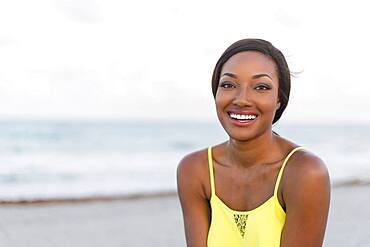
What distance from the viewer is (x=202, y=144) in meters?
30.0

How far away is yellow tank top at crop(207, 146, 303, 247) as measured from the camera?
2.17 meters

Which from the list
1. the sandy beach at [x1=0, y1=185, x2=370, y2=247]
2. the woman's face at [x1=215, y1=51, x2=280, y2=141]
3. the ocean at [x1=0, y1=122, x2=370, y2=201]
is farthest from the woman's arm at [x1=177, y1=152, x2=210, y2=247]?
the sandy beach at [x1=0, y1=185, x2=370, y2=247]

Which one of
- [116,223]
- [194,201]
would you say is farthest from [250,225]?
[116,223]

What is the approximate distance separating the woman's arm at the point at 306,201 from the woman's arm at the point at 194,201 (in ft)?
1.20

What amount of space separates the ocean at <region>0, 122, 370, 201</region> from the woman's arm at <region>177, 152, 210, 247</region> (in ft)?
A: 3.89

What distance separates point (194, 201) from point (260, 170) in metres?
0.31

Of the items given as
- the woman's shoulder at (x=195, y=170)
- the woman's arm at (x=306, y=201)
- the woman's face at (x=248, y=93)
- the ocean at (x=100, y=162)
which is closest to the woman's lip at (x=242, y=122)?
the woman's face at (x=248, y=93)

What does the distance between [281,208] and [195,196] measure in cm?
38

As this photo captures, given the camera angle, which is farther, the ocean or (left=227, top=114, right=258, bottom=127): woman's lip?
the ocean

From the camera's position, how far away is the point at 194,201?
2428 millimetres

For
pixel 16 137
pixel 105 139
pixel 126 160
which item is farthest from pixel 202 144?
pixel 126 160

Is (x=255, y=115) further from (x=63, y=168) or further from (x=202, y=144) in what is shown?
(x=202, y=144)

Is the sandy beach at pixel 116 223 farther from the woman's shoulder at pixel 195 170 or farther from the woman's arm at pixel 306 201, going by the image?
the woman's arm at pixel 306 201

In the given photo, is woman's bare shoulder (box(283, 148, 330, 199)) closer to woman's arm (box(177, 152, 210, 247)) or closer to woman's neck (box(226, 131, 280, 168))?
woman's neck (box(226, 131, 280, 168))
